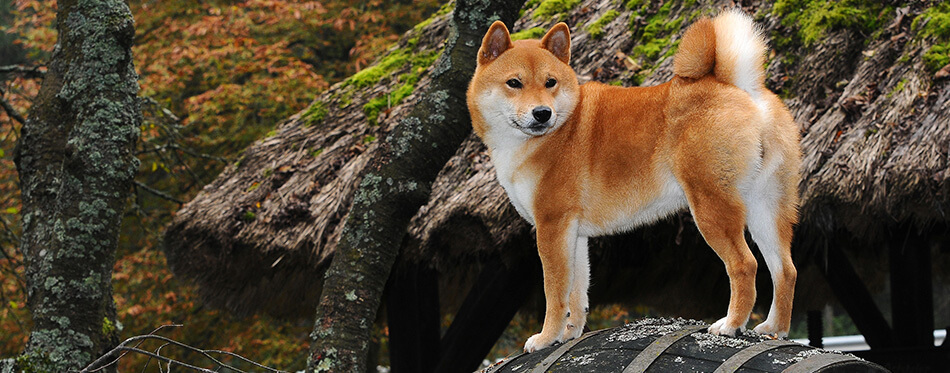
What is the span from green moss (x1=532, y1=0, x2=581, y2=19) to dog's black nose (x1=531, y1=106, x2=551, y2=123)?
353 centimetres

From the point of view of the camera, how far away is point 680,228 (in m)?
4.80

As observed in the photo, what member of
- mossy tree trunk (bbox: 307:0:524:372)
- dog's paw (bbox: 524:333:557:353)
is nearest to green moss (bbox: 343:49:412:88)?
mossy tree trunk (bbox: 307:0:524:372)

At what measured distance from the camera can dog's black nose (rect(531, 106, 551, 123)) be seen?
9.52ft

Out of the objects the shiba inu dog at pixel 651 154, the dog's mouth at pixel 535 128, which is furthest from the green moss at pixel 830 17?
the dog's mouth at pixel 535 128

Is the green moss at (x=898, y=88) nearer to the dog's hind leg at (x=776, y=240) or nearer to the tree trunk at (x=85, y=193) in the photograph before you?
the dog's hind leg at (x=776, y=240)

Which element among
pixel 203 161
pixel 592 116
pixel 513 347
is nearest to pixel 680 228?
pixel 592 116

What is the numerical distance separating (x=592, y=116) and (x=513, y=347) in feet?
35.5

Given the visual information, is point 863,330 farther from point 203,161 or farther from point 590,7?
point 203,161

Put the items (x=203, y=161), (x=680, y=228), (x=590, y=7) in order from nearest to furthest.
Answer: (x=680, y=228) → (x=590, y=7) → (x=203, y=161)

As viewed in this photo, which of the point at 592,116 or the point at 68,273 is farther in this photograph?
the point at 68,273

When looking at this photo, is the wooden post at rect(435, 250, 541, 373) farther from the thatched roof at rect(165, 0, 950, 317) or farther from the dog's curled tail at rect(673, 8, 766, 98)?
the dog's curled tail at rect(673, 8, 766, 98)

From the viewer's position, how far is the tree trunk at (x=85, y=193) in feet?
12.6

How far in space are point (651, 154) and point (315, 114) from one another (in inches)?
178

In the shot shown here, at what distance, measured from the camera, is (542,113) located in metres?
2.90
